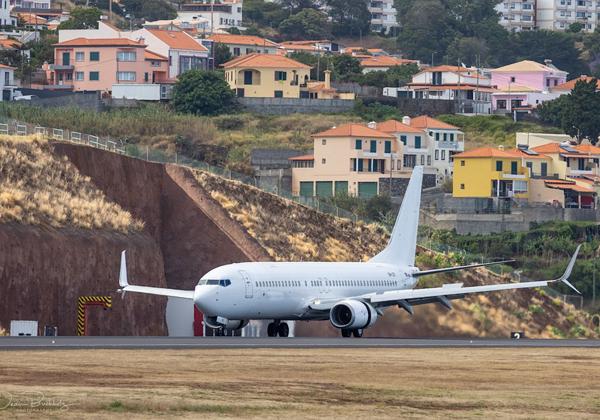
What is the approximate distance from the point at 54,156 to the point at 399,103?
111m

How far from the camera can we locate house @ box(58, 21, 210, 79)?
18825 centimetres

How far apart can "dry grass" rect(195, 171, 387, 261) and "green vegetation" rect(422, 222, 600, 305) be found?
95.5ft

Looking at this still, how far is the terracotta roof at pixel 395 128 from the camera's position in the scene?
164 m

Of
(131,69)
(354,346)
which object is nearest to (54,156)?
(354,346)

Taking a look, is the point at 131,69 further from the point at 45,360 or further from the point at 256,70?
the point at 45,360

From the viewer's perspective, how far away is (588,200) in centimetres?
15900

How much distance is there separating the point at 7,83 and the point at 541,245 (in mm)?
60911

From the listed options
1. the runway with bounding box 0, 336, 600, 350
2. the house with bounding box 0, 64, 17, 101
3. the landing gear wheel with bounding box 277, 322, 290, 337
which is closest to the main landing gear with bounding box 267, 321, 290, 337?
the landing gear wheel with bounding box 277, 322, 290, 337

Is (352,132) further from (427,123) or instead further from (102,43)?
(102,43)

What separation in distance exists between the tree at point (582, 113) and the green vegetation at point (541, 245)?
141 ft

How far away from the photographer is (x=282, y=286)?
66250mm

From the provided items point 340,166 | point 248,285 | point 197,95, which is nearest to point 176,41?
point 197,95

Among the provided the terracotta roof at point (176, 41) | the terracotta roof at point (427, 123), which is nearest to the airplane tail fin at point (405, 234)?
the terracotta roof at point (427, 123)

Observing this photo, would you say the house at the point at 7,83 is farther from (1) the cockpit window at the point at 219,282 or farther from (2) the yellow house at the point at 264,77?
(1) the cockpit window at the point at 219,282
